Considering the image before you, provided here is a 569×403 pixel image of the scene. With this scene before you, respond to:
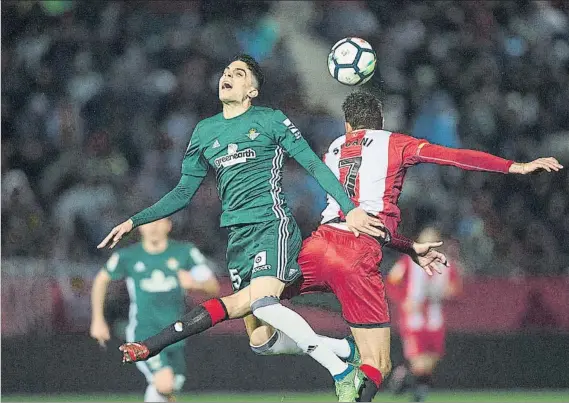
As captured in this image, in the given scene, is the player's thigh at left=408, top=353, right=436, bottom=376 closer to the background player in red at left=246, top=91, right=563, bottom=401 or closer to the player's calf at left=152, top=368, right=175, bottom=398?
the player's calf at left=152, top=368, right=175, bottom=398

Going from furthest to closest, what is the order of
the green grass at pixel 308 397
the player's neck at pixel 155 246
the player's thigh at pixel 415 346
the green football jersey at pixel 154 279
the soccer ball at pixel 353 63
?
the player's thigh at pixel 415 346 < the green grass at pixel 308 397 < the player's neck at pixel 155 246 < the green football jersey at pixel 154 279 < the soccer ball at pixel 353 63

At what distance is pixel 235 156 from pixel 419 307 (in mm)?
4299

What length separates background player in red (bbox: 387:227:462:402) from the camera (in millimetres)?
9594

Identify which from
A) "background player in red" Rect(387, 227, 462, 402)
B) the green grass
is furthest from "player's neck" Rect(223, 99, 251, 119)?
"background player in red" Rect(387, 227, 462, 402)

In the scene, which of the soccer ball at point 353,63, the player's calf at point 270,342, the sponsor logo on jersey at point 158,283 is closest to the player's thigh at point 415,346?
the sponsor logo on jersey at point 158,283

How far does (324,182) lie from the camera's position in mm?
5582

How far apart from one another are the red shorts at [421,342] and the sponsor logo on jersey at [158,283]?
101 inches

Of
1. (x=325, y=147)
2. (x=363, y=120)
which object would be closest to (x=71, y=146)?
(x=325, y=147)

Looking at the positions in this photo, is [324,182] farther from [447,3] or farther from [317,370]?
[447,3]

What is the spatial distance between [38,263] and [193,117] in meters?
2.40

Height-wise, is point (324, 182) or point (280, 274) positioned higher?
point (324, 182)

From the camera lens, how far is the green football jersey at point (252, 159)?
5.80 meters

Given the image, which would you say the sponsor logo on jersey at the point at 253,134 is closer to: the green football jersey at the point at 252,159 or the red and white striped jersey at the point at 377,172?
the green football jersey at the point at 252,159

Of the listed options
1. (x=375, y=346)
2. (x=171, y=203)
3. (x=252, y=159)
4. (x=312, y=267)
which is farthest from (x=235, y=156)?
(x=375, y=346)
